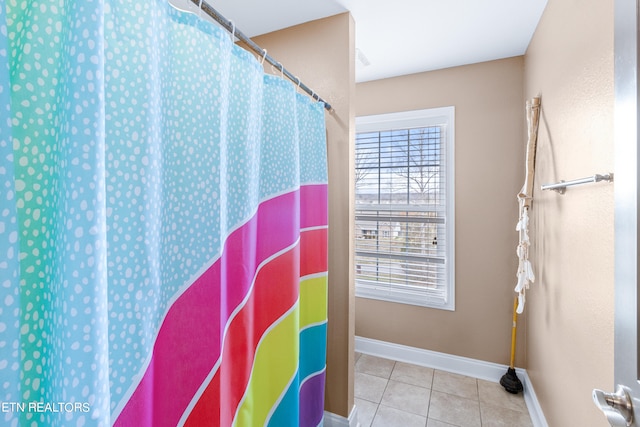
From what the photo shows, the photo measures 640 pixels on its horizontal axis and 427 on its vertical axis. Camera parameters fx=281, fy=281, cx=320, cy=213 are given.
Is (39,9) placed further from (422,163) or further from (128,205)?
Answer: (422,163)

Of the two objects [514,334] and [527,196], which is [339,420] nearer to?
[514,334]

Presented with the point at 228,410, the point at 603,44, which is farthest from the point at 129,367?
the point at 603,44

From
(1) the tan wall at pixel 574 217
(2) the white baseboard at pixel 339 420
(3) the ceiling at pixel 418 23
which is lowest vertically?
(2) the white baseboard at pixel 339 420

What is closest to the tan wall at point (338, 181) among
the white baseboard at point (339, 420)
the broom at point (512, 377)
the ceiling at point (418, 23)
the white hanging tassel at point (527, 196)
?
the white baseboard at point (339, 420)

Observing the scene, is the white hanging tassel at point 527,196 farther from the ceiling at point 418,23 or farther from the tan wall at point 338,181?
the tan wall at point 338,181

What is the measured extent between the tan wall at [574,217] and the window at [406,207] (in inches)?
27.1

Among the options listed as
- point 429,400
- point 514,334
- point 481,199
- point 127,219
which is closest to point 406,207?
point 481,199

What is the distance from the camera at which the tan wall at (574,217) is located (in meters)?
0.97

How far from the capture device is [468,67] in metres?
2.28

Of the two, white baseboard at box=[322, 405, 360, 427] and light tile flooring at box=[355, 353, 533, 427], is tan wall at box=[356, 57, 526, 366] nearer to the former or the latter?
light tile flooring at box=[355, 353, 533, 427]

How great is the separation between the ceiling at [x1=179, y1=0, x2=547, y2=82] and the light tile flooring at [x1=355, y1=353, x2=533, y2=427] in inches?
99.6

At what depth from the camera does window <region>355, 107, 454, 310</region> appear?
2.41 m

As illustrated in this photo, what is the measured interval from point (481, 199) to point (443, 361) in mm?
1387

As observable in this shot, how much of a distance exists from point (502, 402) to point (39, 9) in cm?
285
